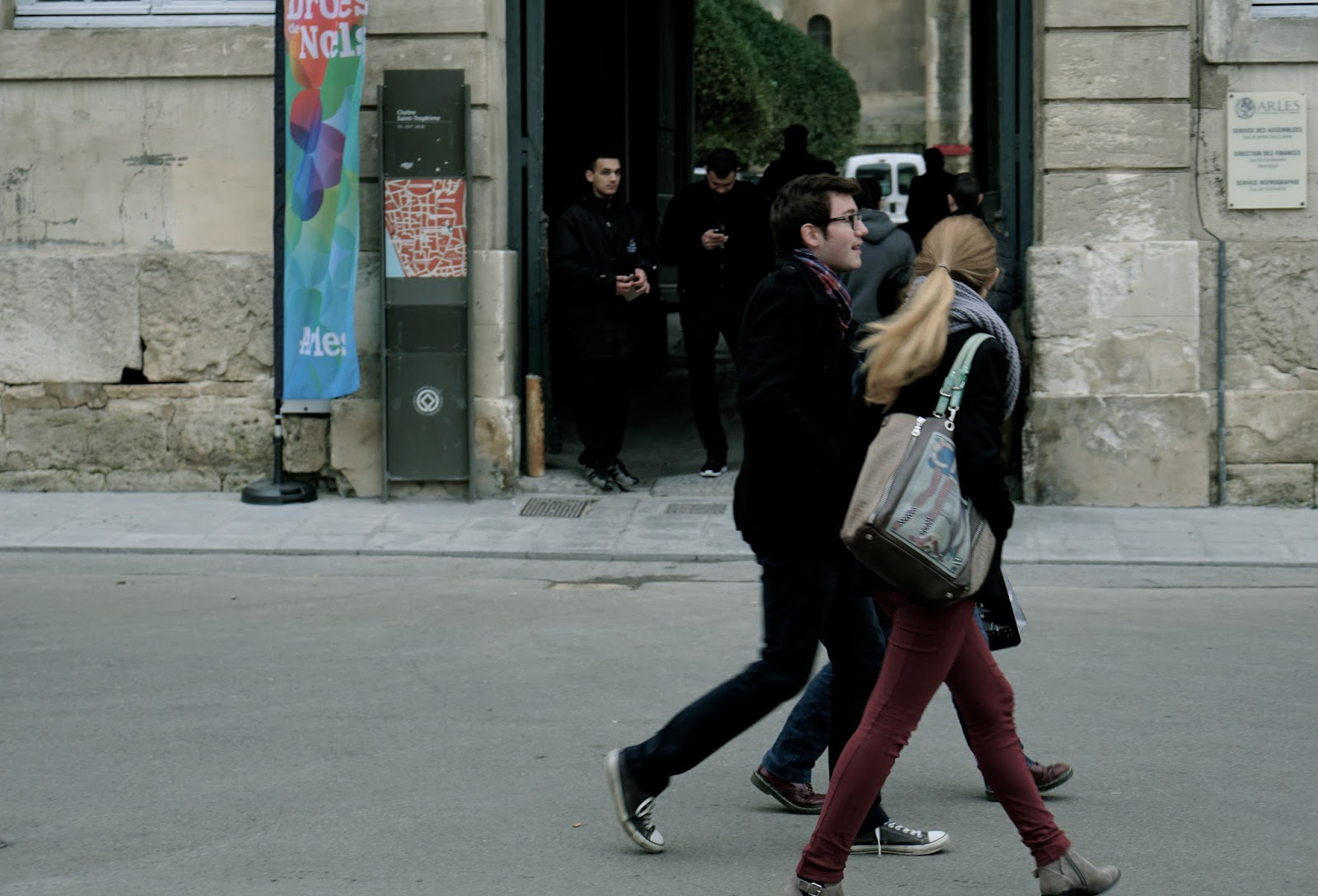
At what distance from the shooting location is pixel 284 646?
7.17 meters

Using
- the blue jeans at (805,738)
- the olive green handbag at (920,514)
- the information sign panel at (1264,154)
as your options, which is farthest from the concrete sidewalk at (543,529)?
the olive green handbag at (920,514)

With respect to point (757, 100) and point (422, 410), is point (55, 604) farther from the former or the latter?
point (757, 100)

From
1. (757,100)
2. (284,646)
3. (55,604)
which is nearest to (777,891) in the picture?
(284,646)

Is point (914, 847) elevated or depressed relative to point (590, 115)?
depressed

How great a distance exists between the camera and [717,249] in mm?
10891

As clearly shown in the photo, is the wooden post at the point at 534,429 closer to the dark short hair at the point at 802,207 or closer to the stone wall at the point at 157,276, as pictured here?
the stone wall at the point at 157,276

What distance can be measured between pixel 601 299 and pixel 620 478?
3.39 feet

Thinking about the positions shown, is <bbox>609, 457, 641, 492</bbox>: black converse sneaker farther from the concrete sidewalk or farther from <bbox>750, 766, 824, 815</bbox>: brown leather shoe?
<bbox>750, 766, 824, 815</bbox>: brown leather shoe

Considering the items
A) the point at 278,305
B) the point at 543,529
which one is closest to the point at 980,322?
the point at 543,529

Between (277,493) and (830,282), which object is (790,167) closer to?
(277,493)

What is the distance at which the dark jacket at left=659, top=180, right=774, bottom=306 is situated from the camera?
10.9 m

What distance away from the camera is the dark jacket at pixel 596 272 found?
10.5 m

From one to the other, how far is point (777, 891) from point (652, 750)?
1.64 ft

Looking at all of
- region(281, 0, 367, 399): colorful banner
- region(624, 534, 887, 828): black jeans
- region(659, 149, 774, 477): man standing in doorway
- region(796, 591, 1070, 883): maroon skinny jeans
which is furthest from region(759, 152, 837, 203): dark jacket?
region(796, 591, 1070, 883): maroon skinny jeans
